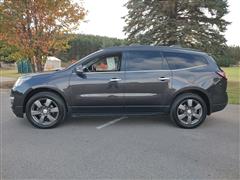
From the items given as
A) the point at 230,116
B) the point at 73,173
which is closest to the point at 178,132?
the point at 230,116

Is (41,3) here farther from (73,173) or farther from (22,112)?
(73,173)

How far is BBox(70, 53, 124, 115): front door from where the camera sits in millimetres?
5895

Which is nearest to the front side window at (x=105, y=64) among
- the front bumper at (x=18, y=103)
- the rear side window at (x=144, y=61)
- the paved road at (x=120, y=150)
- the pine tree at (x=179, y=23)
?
the rear side window at (x=144, y=61)

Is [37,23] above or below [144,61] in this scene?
above

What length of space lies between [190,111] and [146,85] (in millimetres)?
1084

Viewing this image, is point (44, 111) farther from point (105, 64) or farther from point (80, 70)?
point (105, 64)

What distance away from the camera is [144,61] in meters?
6.07

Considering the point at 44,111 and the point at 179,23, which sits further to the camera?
the point at 179,23

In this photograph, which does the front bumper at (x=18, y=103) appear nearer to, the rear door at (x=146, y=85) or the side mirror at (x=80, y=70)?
the side mirror at (x=80, y=70)

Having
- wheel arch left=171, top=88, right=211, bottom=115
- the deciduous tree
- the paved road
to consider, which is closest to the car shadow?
the paved road

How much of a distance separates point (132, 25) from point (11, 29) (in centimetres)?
1110

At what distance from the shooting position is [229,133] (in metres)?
5.59

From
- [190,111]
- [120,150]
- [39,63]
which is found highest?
[39,63]

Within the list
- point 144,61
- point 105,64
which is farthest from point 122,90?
point 144,61
